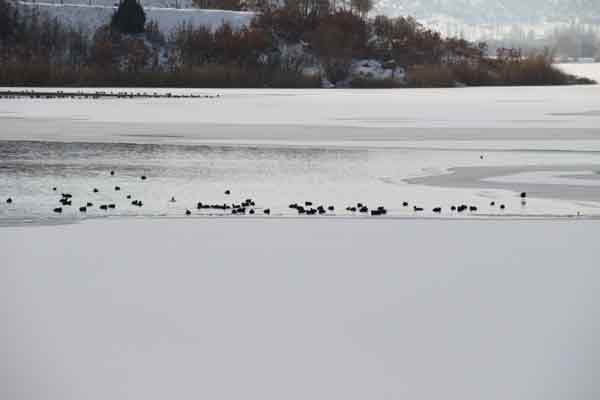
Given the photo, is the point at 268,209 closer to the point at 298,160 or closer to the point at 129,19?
the point at 298,160

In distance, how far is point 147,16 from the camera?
2955 inches

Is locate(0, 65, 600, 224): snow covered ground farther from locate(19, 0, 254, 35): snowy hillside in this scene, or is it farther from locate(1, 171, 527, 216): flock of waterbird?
locate(19, 0, 254, 35): snowy hillside

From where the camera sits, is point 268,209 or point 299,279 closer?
point 299,279

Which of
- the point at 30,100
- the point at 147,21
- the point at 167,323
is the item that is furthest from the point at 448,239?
the point at 147,21

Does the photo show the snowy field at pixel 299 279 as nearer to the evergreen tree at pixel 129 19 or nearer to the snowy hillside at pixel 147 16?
the evergreen tree at pixel 129 19

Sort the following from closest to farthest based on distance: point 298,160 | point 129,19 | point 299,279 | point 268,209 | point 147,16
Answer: point 299,279 < point 268,209 < point 298,160 < point 129,19 < point 147,16

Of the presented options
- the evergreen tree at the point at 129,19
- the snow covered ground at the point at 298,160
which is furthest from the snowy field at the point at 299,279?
the evergreen tree at the point at 129,19

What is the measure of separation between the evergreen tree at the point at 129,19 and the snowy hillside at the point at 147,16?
6.97ft

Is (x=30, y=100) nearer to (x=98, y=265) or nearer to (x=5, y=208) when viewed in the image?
(x=5, y=208)

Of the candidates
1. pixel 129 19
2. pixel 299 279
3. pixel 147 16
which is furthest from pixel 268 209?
pixel 147 16

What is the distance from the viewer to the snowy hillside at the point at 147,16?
236ft

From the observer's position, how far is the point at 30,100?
1417 inches

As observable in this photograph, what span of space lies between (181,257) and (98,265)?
0.67m

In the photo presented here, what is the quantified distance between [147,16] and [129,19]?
5909 mm
